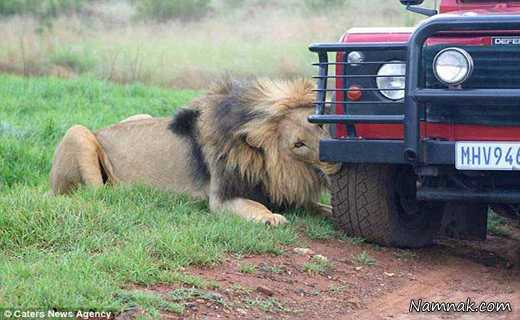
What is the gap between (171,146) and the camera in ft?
26.6

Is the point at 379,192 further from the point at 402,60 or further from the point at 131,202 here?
the point at 131,202

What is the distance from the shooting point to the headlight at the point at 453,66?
601 cm

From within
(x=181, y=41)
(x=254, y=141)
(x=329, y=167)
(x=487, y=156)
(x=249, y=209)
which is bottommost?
(x=181, y=41)

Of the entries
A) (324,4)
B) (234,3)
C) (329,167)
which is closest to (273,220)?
(329,167)

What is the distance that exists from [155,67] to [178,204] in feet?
30.1

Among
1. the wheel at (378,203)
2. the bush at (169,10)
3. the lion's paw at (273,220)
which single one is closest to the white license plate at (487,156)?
the wheel at (378,203)

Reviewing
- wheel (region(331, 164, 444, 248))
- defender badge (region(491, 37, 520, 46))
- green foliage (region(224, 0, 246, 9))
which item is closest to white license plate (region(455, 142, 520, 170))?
defender badge (region(491, 37, 520, 46))

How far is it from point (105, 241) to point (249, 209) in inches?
51.4

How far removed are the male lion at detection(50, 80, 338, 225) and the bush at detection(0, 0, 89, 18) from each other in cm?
1222

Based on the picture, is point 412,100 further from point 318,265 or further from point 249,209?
point 249,209

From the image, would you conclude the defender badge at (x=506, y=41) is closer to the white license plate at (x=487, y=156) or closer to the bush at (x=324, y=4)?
the white license plate at (x=487, y=156)

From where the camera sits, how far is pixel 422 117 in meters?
6.16

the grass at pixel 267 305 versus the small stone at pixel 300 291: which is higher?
the grass at pixel 267 305

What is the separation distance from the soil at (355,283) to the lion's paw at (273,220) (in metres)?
0.26
